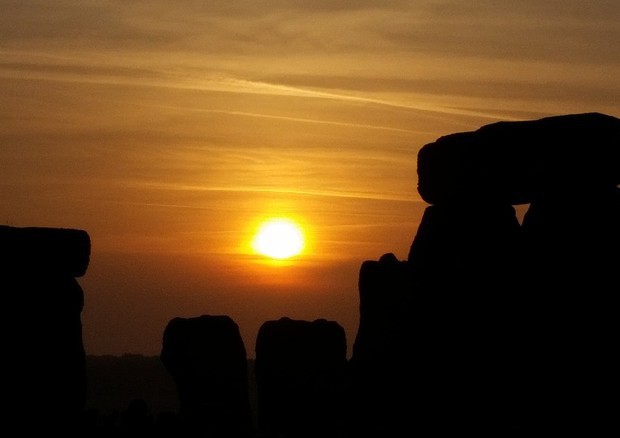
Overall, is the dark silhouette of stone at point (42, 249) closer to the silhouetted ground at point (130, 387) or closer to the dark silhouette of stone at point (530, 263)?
the dark silhouette of stone at point (530, 263)

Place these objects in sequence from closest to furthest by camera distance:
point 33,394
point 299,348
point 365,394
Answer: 1. point 33,394
2. point 365,394
3. point 299,348

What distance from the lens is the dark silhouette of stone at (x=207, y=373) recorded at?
26891 millimetres

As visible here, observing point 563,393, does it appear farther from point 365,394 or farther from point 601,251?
point 365,394

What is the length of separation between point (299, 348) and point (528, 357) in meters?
8.80

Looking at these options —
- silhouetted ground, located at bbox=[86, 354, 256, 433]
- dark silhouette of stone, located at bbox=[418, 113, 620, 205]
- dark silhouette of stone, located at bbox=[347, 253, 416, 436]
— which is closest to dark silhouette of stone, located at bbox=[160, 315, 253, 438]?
dark silhouette of stone, located at bbox=[347, 253, 416, 436]

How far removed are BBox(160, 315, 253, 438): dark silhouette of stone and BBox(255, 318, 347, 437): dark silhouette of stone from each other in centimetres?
45

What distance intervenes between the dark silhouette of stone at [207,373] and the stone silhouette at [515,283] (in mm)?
5213

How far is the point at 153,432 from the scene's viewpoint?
2556 centimetres

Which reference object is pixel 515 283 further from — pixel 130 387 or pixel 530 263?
pixel 130 387

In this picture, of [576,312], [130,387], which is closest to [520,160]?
[576,312]

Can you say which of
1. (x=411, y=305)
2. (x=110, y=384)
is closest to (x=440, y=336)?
(x=411, y=305)

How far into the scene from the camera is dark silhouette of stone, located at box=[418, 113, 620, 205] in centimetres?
1908

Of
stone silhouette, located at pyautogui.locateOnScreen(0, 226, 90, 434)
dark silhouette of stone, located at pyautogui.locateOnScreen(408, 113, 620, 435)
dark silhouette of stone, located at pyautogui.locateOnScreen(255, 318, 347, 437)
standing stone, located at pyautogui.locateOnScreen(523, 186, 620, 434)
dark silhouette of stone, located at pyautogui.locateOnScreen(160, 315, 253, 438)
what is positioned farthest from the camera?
dark silhouette of stone, located at pyautogui.locateOnScreen(255, 318, 347, 437)

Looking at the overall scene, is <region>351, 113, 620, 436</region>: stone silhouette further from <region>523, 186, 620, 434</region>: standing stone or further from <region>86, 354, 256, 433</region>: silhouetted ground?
<region>86, 354, 256, 433</region>: silhouetted ground
